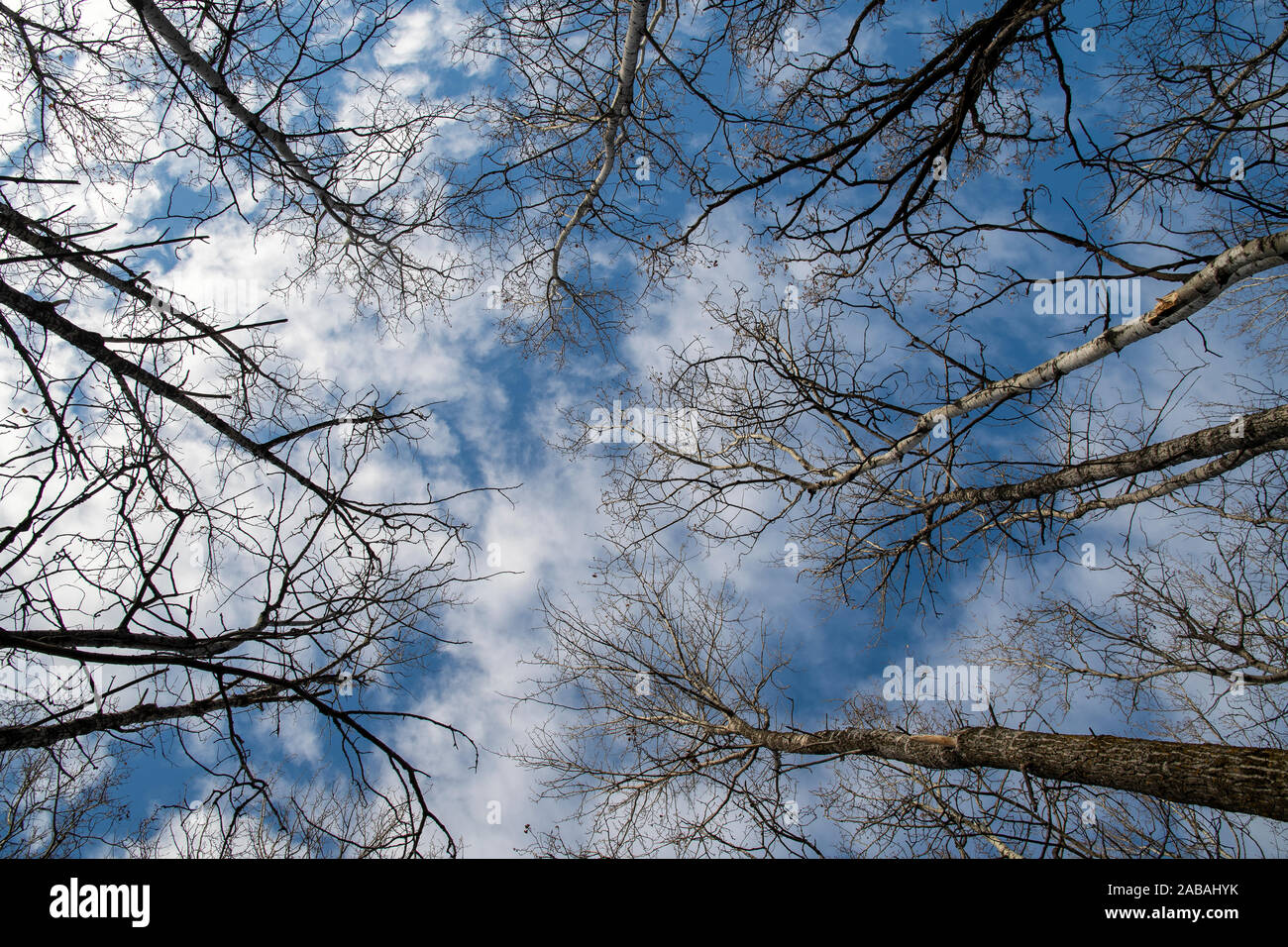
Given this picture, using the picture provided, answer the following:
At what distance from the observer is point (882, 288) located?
4977 mm

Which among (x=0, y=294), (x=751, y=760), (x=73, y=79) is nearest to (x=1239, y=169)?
(x=751, y=760)

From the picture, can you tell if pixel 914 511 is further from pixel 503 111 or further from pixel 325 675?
pixel 503 111

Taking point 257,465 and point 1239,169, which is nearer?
point 257,465

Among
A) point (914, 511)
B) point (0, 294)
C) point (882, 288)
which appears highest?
point (882, 288)

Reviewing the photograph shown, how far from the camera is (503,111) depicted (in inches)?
216

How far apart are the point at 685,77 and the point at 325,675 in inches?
184

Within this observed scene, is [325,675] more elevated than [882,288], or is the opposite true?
[882,288]

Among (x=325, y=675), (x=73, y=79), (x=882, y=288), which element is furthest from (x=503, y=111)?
(x=325, y=675)

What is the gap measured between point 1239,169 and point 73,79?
29.5 ft
